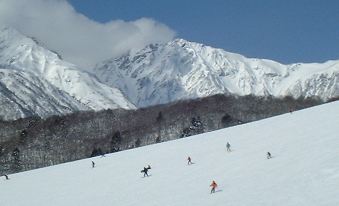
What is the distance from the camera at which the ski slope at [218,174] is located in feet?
88.3

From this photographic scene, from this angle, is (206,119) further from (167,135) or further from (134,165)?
(134,165)

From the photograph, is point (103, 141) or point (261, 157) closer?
point (261, 157)

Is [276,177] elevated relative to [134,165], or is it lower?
lower

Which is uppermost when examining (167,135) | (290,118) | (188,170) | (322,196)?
(167,135)

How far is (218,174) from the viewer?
36.1 meters

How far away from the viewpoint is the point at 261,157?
38.1 m

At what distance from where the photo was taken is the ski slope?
26922 mm

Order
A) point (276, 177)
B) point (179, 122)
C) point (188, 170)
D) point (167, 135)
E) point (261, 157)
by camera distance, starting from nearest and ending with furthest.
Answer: point (276, 177)
point (261, 157)
point (188, 170)
point (167, 135)
point (179, 122)

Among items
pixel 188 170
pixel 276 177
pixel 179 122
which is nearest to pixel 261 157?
pixel 188 170

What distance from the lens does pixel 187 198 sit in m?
30.8

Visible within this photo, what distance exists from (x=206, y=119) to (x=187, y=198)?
4472 inches

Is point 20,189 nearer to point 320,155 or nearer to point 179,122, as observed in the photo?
point 320,155

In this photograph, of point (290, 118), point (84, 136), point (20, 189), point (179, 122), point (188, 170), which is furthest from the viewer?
point (84, 136)

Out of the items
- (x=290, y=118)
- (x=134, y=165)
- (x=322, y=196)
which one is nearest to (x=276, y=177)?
(x=322, y=196)
